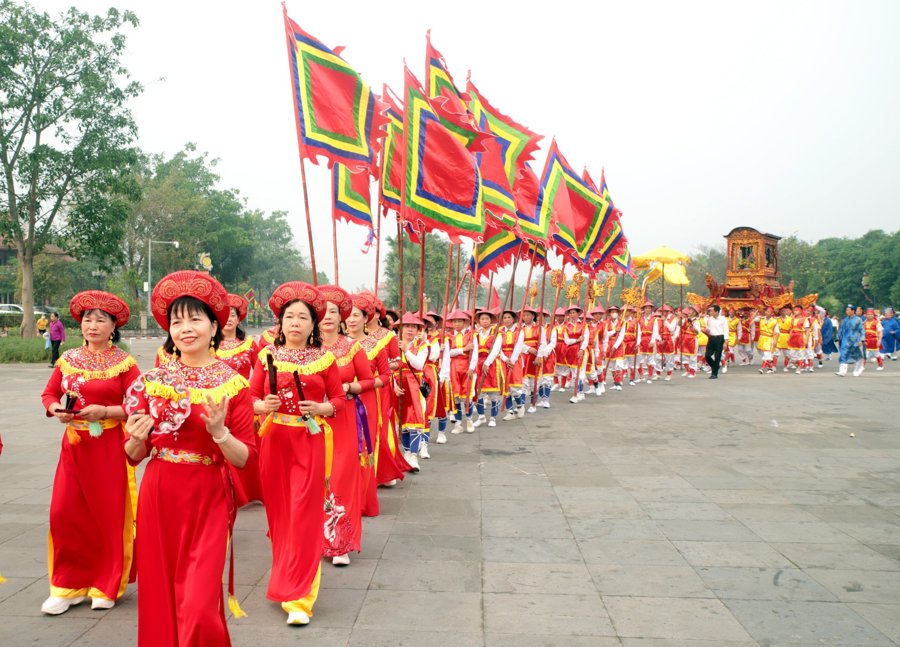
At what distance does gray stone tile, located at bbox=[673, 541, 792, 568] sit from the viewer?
14.8ft

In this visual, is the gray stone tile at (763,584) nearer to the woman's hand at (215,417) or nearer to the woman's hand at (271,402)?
the woman's hand at (271,402)

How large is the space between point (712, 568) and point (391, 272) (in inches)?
1828

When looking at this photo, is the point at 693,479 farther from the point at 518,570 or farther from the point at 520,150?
the point at 520,150

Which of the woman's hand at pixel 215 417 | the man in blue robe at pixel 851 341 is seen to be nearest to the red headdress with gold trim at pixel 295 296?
the woman's hand at pixel 215 417

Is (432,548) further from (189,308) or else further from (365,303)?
(189,308)

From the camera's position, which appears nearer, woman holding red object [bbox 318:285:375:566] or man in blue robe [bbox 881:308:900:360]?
woman holding red object [bbox 318:285:375:566]

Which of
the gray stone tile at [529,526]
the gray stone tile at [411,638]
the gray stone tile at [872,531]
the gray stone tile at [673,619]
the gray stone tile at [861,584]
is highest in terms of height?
the gray stone tile at [411,638]

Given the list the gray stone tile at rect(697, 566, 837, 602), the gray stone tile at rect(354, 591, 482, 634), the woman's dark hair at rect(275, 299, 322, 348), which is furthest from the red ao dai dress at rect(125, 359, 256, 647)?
the gray stone tile at rect(697, 566, 837, 602)

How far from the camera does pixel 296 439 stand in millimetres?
3891

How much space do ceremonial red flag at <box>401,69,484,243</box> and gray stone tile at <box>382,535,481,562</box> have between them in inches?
131

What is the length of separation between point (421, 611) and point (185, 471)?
1592 millimetres

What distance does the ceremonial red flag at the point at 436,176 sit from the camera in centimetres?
723

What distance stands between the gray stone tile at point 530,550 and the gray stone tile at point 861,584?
1469 mm

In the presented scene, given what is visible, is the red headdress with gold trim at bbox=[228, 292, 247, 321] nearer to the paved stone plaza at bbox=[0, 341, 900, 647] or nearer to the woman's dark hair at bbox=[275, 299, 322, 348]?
the paved stone plaza at bbox=[0, 341, 900, 647]
